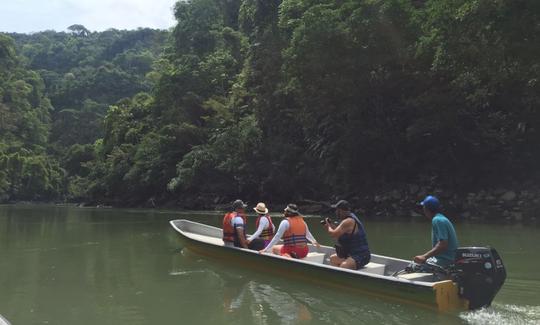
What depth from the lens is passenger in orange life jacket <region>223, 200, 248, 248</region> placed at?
10.5m

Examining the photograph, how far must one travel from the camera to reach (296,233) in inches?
362

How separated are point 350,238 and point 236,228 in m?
3.05

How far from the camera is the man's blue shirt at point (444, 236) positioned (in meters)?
6.86

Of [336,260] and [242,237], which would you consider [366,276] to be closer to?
[336,260]

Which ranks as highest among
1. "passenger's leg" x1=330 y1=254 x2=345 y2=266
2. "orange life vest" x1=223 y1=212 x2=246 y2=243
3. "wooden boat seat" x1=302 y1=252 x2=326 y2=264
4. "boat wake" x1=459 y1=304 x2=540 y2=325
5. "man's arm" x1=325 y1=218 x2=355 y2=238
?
"man's arm" x1=325 y1=218 x2=355 y2=238

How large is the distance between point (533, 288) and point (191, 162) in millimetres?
27639

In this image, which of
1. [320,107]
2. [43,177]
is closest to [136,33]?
[43,177]

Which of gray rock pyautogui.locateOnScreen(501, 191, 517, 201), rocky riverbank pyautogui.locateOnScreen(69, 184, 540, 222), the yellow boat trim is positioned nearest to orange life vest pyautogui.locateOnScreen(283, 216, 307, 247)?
the yellow boat trim

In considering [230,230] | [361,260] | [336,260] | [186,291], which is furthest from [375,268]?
[230,230]

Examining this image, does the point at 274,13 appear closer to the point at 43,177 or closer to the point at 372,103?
A: the point at 372,103

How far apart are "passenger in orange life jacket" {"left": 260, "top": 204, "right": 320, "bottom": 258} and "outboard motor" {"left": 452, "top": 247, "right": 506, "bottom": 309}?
10.3 feet

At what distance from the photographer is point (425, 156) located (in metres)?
24.9

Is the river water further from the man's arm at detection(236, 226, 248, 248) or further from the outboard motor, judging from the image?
the man's arm at detection(236, 226, 248, 248)

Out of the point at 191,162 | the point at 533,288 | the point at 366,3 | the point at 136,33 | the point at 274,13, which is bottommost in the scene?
the point at 533,288
